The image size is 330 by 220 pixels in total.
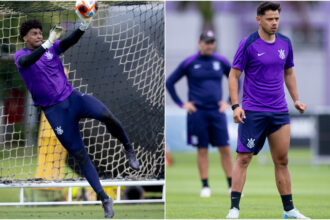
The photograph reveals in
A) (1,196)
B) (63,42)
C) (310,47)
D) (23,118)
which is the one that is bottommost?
(1,196)

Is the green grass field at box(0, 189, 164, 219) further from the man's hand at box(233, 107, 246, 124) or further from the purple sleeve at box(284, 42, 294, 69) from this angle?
the purple sleeve at box(284, 42, 294, 69)

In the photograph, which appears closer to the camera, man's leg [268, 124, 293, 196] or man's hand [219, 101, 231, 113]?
man's leg [268, 124, 293, 196]

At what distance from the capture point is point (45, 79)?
7.49 metres

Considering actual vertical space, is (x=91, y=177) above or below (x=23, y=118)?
below

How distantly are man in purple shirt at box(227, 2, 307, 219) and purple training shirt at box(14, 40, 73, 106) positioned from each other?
187 cm

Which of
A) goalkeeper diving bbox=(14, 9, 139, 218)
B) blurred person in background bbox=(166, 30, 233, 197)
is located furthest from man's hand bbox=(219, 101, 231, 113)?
goalkeeper diving bbox=(14, 9, 139, 218)

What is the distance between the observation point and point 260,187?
1227 cm

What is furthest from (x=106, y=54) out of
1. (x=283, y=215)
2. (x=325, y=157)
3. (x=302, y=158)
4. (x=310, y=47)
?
(x=310, y=47)

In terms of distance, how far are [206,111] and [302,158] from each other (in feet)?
34.2

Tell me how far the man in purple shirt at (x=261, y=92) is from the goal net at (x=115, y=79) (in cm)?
232

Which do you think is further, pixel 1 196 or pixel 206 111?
pixel 1 196

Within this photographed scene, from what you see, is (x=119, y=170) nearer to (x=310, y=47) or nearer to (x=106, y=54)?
(x=106, y=54)

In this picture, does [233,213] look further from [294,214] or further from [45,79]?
[45,79]

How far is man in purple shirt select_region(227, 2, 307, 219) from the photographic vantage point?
23.1 feet
